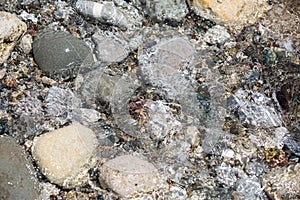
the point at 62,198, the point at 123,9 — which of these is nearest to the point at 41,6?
the point at 123,9

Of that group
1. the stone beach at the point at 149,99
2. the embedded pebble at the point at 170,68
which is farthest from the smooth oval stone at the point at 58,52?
the embedded pebble at the point at 170,68

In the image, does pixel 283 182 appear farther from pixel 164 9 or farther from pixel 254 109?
pixel 164 9

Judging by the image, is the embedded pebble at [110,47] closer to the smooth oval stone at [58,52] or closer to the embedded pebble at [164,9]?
the smooth oval stone at [58,52]

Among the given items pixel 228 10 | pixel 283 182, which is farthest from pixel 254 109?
pixel 228 10

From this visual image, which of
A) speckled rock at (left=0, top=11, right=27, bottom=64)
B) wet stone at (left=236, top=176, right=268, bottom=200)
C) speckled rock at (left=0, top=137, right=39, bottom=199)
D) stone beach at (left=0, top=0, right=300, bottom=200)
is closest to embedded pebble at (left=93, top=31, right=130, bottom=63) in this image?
stone beach at (left=0, top=0, right=300, bottom=200)

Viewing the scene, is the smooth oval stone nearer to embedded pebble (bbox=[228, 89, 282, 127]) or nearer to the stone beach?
the stone beach

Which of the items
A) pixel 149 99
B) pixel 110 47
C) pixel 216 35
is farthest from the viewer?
pixel 216 35

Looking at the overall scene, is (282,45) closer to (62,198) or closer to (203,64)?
(203,64)
